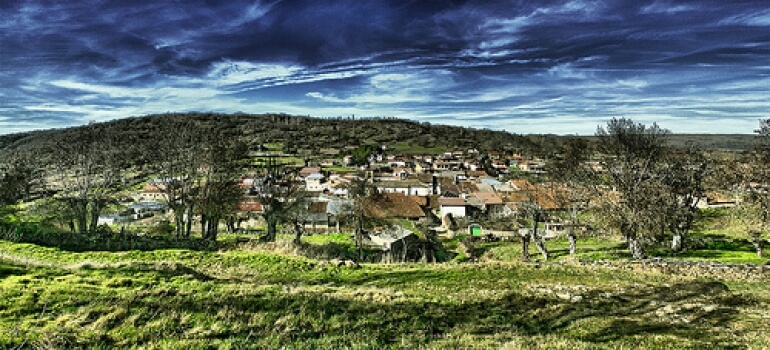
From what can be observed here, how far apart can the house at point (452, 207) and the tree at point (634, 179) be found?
35.5m

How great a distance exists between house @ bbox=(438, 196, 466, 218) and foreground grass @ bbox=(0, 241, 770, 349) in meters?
53.3

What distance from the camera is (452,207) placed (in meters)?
69.6

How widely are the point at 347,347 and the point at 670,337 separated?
23.7 ft

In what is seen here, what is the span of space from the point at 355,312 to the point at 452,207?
62.1m

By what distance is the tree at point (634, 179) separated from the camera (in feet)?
87.6

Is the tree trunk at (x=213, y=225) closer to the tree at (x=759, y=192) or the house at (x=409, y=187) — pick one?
the tree at (x=759, y=192)

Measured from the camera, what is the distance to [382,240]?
3647 centimetres

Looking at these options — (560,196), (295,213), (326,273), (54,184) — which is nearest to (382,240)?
(295,213)

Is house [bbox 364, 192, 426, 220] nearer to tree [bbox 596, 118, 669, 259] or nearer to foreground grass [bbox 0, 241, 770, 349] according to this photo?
tree [bbox 596, 118, 669, 259]

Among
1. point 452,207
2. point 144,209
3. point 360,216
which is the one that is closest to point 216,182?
point 360,216

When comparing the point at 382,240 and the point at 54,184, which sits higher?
the point at 54,184

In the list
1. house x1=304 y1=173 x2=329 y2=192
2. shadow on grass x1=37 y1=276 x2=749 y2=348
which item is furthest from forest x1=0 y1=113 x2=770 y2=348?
house x1=304 y1=173 x2=329 y2=192

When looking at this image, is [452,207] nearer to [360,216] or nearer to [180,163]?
[360,216]

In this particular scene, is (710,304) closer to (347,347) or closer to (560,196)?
(347,347)
